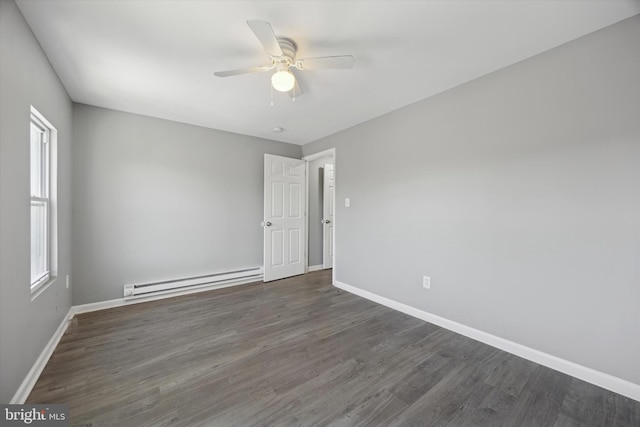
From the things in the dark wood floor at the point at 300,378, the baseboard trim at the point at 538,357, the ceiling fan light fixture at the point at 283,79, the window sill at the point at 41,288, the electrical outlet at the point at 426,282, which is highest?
the ceiling fan light fixture at the point at 283,79

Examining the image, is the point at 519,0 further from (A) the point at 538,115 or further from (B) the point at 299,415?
(B) the point at 299,415

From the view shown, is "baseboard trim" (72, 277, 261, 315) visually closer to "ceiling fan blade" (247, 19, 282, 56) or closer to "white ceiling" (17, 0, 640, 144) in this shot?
"white ceiling" (17, 0, 640, 144)

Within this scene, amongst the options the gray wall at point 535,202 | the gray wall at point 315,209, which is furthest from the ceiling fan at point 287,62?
the gray wall at point 315,209

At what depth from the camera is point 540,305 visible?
1943 mm

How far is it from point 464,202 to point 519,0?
4.92 feet

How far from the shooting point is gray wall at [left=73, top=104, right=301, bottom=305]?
2.91 metres

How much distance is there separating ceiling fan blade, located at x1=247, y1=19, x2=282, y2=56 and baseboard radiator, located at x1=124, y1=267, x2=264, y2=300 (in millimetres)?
3043

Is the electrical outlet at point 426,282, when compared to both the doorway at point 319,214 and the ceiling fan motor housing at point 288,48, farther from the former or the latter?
the ceiling fan motor housing at point 288,48

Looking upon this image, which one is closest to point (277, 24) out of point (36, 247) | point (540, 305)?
point (36, 247)

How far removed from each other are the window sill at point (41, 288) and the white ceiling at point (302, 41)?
1.80 m

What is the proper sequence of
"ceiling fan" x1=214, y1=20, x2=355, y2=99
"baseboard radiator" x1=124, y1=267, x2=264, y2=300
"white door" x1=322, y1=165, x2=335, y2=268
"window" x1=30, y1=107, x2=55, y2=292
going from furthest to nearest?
"white door" x1=322, y1=165, x2=335, y2=268 → "baseboard radiator" x1=124, y1=267, x2=264, y2=300 → "window" x1=30, y1=107, x2=55, y2=292 → "ceiling fan" x1=214, y1=20, x2=355, y2=99

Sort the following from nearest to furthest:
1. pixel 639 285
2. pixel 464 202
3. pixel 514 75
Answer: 1. pixel 639 285
2. pixel 514 75
3. pixel 464 202

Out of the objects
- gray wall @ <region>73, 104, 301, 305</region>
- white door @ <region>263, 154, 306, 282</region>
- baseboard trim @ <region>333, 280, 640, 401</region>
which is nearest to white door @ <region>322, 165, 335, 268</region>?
white door @ <region>263, 154, 306, 282</region>

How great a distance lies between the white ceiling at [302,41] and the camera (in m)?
1.53
